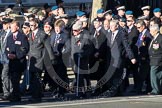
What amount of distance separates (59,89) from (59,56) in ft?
2.68

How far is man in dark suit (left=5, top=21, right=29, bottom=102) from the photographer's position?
1325 centimetres

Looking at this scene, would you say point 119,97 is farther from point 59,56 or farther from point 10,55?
point 10,55

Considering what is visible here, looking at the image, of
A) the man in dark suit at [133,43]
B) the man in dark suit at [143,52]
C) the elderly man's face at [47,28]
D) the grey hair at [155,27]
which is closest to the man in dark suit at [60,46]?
the elderly man's face at [47,28]

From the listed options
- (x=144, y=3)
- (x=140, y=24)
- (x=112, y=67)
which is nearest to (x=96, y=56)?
(x=112, y=67)

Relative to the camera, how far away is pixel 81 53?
13.6m

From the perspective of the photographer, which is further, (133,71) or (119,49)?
(133,71)

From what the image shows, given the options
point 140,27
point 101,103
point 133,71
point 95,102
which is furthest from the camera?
point 133,71

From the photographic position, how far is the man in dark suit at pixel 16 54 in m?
13.2

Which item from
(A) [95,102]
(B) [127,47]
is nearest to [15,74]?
(A) [95,102]

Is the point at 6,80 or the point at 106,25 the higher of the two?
the point at 106,25

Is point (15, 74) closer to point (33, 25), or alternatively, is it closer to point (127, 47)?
point (33, 25)

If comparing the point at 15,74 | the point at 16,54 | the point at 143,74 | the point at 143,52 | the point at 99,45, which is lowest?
the point at 143,74

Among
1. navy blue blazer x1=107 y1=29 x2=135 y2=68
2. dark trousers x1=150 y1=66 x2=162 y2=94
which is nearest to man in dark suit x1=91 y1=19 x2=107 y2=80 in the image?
navy blue blazer x1=107 y1=29 x2=135 y2=68

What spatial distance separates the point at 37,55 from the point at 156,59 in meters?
2.92
